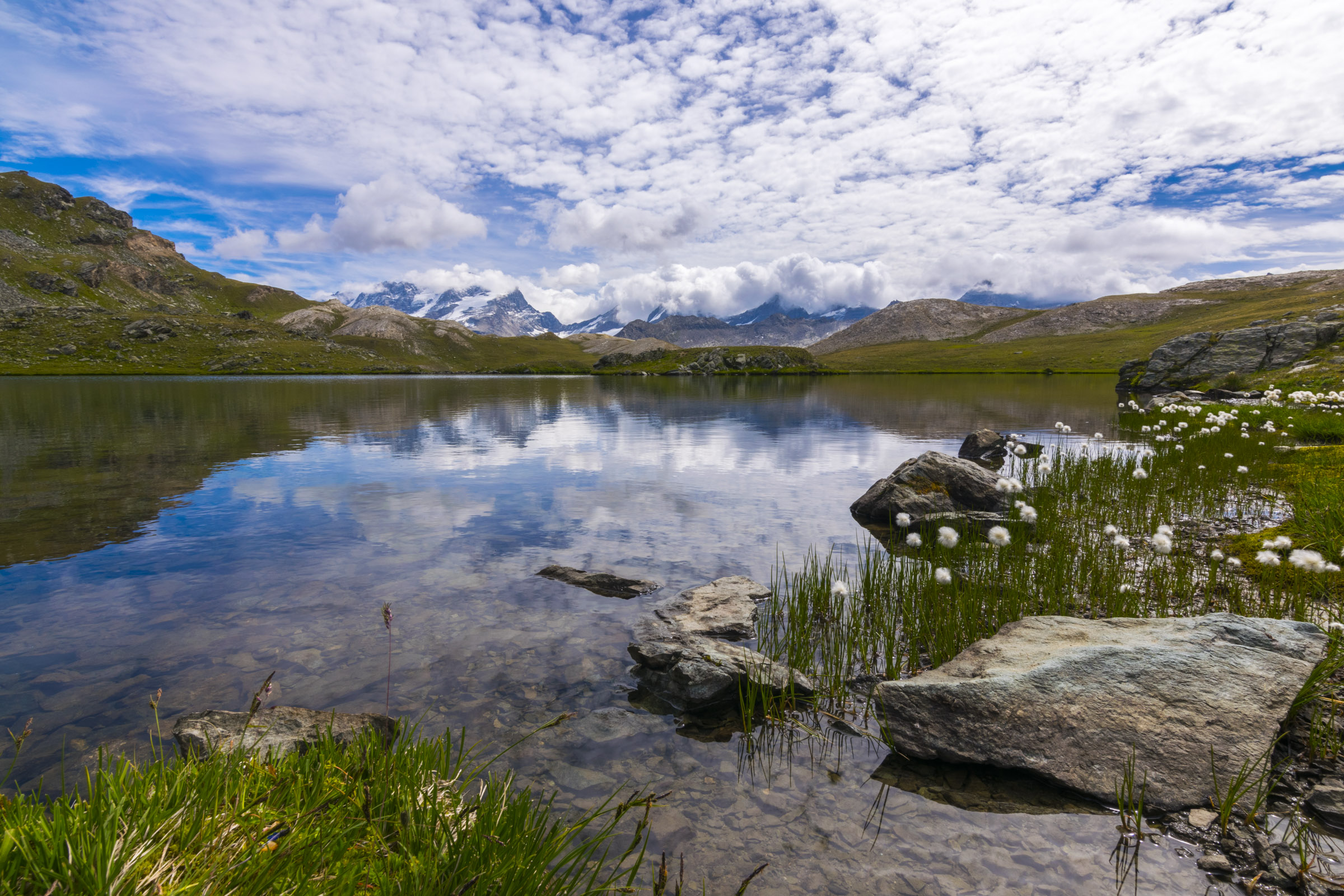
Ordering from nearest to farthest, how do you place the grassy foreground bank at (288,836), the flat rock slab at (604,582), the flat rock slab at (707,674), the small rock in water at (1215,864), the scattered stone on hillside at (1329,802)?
the grassy foreground bank at (288,836) → the small rock in water at (1215,864) → the scattered stone on hillside at (1329,802) → the flat rock slab at (707,674) → the flat rock slab at (604,582)

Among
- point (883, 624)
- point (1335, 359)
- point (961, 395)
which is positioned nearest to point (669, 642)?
point (883, 624)

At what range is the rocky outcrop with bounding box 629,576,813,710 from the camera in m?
8.23

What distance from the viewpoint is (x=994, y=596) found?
10.0 meters

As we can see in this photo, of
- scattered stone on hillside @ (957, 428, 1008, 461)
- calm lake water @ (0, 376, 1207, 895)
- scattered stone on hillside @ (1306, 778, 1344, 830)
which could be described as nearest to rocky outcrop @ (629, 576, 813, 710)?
calm lake water @ (0, 376, 1207, 895)

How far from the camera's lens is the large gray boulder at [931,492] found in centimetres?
1755

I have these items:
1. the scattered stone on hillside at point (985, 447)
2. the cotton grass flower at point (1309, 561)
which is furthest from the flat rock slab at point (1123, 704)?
the scattered stone on hillside at point (985, 447)

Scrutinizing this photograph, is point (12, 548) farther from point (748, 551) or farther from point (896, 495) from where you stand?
point (896, 495)

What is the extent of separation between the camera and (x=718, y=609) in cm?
1108

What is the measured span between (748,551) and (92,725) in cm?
1198

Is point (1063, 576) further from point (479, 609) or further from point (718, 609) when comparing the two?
point (479, 609)

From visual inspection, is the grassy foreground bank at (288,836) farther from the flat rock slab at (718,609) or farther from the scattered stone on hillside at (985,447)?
the scattered stone on hillside at (985,447)

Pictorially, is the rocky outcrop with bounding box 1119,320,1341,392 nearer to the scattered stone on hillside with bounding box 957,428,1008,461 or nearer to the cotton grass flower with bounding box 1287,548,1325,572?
the scattered stone on hillside with bounding box 957,428,1008,461

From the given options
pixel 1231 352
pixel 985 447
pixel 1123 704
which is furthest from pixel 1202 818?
pixel 1231 352

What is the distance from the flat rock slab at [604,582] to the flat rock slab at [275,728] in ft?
18.0
